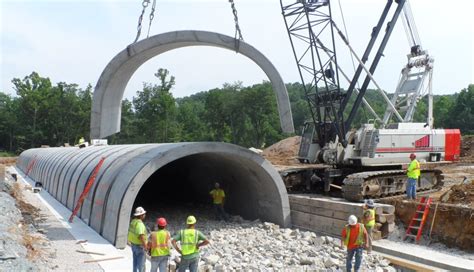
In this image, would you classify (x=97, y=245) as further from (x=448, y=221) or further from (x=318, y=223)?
(x=448, y=221)

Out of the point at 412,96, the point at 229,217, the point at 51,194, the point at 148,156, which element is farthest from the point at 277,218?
the point at 51,194

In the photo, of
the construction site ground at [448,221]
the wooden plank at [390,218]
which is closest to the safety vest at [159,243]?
the wooden plank at [390,218]

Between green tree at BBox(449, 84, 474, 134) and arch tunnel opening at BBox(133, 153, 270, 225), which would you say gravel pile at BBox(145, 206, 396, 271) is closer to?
arch tunnel opening at BBox(133, 153, 270, 225)

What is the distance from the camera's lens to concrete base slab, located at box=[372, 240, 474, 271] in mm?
9438

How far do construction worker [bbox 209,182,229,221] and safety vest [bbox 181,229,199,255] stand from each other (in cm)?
→ 694

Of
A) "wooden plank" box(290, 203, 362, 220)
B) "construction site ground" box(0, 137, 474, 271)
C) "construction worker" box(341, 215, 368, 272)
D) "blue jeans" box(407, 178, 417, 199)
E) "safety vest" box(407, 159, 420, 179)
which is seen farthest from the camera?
"blue jeans" box(407, 178, 417, 199)

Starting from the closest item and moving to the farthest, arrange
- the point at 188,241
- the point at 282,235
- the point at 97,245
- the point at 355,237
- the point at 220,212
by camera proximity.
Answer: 1. the point at 188,241
2. the point at 355,237
3. the point at 97,245
4. the point at 282,235
5. the point at 220,212

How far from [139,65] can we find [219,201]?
519 centimetres

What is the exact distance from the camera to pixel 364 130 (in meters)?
14.4

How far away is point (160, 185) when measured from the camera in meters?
19.5

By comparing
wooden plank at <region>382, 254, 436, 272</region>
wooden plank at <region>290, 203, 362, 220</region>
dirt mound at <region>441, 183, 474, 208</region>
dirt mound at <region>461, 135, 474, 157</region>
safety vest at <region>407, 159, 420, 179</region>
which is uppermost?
dirt mound at <region>461, 135, 474, 157</region>

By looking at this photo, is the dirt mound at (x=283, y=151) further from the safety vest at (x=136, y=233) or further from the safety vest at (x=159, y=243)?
the safety vest at (x=159, y=243)

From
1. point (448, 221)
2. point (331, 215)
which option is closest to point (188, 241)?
point (331, 215)

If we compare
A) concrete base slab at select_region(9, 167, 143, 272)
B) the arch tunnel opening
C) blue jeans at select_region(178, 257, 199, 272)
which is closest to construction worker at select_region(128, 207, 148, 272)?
blue jeans at select_region(178, 257, 199, 272)
